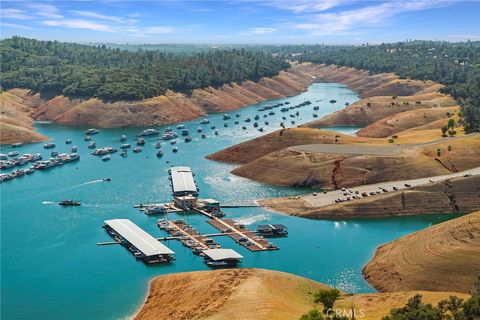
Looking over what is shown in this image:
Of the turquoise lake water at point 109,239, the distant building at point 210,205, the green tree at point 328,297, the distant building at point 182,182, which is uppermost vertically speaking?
the green tree at point 328,297

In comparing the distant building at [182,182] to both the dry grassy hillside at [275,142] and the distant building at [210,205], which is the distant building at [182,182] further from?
the dry grassy hillside at [275,142]

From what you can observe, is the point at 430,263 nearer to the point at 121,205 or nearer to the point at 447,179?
the point at 447,179

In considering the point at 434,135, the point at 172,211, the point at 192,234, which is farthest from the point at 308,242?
the point at 434,135

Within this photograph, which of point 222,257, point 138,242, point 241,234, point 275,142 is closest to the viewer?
point 222,257

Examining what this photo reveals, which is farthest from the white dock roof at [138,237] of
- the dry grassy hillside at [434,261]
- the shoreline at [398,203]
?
the dry grassy hillside at [434,261]

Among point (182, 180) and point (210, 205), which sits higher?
point (182, 180)

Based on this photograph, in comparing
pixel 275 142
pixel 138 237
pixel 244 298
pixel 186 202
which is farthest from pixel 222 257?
pixel 275 142

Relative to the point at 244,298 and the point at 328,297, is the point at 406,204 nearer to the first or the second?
the point at 244,298
